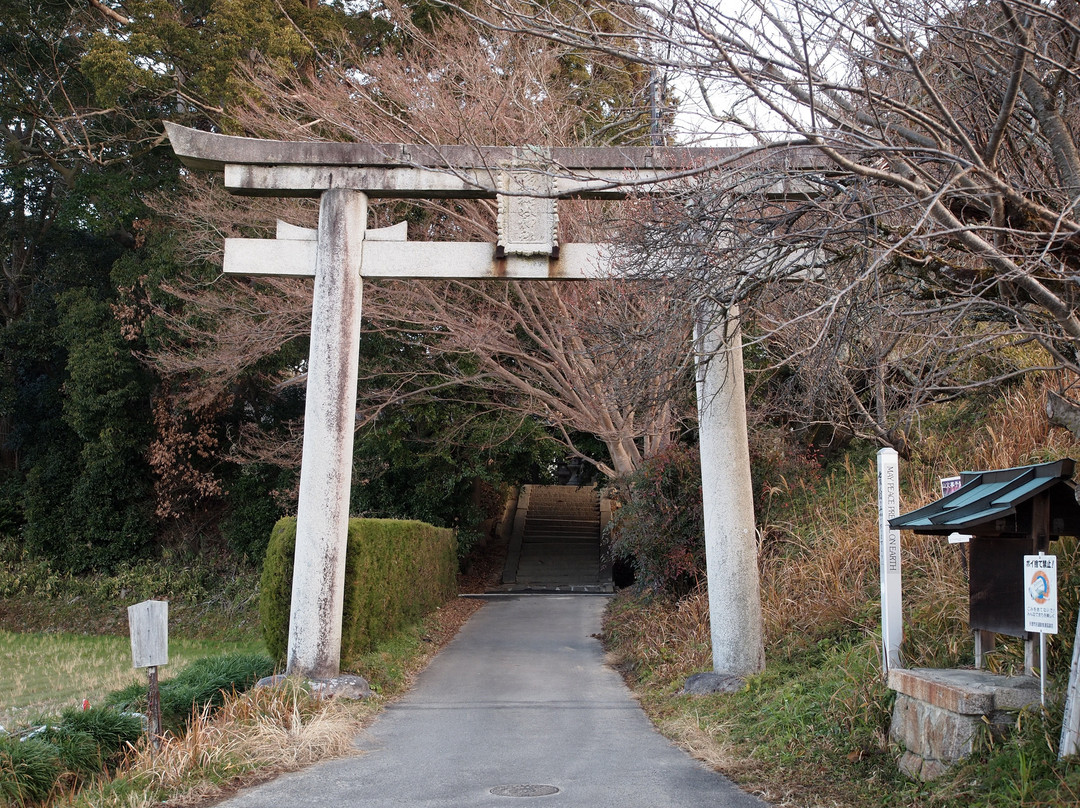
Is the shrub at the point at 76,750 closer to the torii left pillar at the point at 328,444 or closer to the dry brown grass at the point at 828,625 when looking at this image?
the torii left pillar at the point at 328,444

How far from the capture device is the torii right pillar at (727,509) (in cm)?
897

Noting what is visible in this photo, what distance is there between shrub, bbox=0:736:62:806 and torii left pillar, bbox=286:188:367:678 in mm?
2726

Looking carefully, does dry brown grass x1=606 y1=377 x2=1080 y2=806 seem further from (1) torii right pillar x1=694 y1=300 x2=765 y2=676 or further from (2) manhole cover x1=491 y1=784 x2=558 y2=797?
(2) manhole cover x1=491 y1=784 x2=558 y2=797

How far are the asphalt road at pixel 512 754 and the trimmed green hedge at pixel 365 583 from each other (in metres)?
0.96

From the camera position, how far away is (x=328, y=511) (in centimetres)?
916

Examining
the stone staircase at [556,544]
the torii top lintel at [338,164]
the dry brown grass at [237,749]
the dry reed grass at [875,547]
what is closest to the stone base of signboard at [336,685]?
the dry brown grass at [237,749]

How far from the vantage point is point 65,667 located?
15.4m

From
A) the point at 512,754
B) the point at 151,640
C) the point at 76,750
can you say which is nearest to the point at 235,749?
the point at 151,640

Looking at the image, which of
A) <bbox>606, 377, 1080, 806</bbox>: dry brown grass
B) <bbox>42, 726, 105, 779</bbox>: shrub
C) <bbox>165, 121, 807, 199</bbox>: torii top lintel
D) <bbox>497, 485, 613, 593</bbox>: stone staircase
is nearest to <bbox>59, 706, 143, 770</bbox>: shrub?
<bbox>42, 726, 105, 779</bbox>: shrub

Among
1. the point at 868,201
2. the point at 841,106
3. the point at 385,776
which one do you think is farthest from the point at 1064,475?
the point at 385,776

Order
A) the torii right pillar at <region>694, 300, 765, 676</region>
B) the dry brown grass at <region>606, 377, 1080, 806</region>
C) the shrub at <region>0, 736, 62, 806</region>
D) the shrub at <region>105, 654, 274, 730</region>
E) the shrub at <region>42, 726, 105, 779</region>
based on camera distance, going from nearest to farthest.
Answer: the shrub at <region>0, 736, 62, 806</region>
the dry brown grass at <region>606, 377, 1080, 806</region>
the shrub at <region>42, 726, 105, 779</region>
the shrub at <region>105, 654, 274, 730</region>
the torii right pillar at <region>694, 300, 765, 676</region>

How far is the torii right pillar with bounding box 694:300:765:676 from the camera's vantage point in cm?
897

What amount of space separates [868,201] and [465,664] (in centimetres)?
863

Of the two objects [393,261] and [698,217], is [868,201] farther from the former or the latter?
[393,261]
